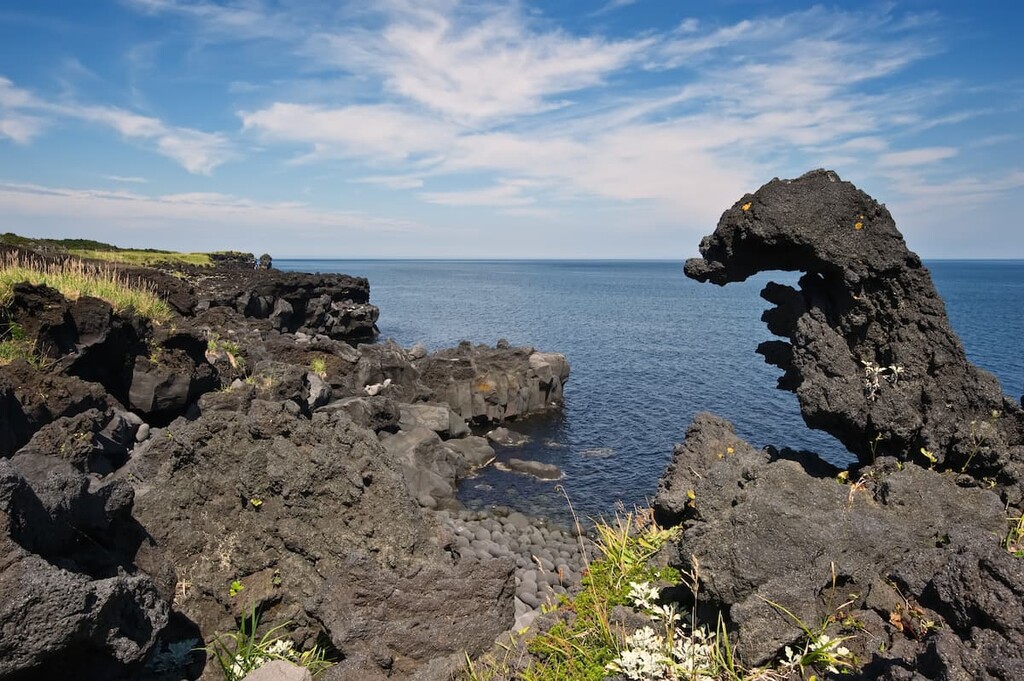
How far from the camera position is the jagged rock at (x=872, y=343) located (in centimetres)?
895

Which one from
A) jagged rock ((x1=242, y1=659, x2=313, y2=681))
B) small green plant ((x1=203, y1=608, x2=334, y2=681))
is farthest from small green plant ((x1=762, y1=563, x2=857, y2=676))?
Answer: small green plant ((x1=203, y1=608, x2=334, y2=681))

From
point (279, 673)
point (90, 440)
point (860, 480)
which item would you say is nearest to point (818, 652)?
point (860, 480)

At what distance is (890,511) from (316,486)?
8251mm

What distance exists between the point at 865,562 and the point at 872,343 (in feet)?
13.0

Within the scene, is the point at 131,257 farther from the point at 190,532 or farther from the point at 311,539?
the point at 311,539

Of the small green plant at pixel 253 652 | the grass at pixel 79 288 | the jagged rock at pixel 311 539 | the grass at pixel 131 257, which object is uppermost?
the grass at pixel 131 257

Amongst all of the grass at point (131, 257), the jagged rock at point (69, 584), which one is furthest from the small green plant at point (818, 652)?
the grass at point (131, 257)

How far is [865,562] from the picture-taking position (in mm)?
7355

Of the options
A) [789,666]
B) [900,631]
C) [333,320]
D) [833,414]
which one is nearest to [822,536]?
[900,631]

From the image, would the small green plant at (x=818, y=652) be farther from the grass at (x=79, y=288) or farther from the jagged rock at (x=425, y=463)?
the grass at (x=79, y=288)

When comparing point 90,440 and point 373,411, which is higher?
point 90,440

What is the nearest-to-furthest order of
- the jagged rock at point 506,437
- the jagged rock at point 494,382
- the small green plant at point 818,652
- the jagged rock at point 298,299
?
the small green plant at point 818,652 → the jagged rock at point 506,437 → the jagged rock at point 494,382 → the jagged rock at point 298,299

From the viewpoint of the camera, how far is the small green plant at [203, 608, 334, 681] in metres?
7.77

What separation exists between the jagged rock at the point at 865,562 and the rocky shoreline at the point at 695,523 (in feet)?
0.08
